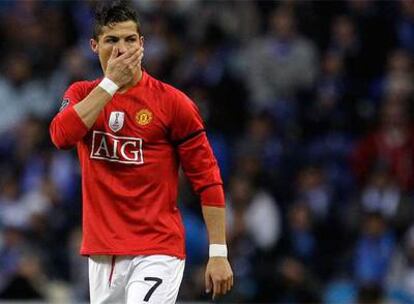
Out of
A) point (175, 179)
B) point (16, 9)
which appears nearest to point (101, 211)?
point (175, 179)

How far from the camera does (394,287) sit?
11578 mm

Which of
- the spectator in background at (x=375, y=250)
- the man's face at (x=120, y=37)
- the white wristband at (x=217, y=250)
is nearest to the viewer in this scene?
the man's face at (x=120, y=37)

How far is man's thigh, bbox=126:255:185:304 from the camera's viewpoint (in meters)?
6.48

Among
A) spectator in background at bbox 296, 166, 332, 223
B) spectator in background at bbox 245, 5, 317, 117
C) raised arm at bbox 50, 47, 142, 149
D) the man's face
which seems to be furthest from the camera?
spectator in background at bbox 245, 5, 317, 117

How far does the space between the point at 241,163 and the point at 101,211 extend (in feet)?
20.1

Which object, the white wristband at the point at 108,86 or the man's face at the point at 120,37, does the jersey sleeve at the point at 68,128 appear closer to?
the white wristband at the point at 108,86

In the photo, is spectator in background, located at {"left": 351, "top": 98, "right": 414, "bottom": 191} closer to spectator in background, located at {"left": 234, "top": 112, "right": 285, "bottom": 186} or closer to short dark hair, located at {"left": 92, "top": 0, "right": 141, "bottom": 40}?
spectator in background, located at {"left": 234, "top": 112, "right": 285, "bottom": 186}

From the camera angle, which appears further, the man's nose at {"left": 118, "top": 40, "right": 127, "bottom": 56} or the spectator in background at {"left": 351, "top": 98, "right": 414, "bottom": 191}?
the spectator in background at {"left": 351, "top": 98, "right": 414, "bottom": 191}

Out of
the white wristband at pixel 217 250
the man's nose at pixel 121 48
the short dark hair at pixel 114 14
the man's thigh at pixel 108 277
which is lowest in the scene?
the man's thigh at pixel 108 277

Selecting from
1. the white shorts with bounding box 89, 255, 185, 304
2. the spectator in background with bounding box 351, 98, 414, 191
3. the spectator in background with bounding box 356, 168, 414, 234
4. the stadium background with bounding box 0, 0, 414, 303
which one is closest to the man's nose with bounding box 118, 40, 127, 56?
the white shorts with bounding box 89, 255, 185, 304

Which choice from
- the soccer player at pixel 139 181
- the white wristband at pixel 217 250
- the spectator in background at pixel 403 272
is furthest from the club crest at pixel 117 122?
the spectator in background at pixel 403 272

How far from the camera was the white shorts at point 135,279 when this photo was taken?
649 centimetres

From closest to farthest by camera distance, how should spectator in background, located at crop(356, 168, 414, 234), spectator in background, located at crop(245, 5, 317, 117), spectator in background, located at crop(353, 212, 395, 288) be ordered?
1. spectator in background, located at crop(353, 212, 395, 288)
2. spectator in background, located at crop(356, 168, 414, 234)
3. spectator in background, located at crop(245, 5, 317, 117)

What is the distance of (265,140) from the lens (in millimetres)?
13000
